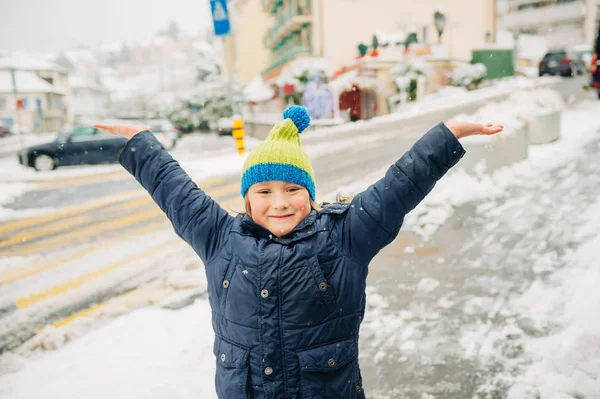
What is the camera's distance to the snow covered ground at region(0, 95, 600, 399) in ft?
9.02

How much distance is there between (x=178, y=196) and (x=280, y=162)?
0.47 m

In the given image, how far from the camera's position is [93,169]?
14.5m

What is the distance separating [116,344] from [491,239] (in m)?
3.80

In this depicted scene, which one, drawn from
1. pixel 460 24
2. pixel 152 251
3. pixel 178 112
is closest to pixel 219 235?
pixel 152 251

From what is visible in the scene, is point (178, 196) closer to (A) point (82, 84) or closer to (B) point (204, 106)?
(B) point (204, 106)

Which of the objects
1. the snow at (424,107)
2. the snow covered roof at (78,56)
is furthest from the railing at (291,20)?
the snow covered roof at (78,56)

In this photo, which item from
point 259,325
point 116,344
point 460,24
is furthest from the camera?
point 460,24

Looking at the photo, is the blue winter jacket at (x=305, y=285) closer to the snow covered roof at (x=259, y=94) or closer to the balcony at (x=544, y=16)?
the snow covered roof at (x=259, y=94)

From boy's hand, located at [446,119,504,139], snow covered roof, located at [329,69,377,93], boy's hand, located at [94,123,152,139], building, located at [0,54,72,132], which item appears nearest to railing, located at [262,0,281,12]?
snow covered roof, located at [329,69,377,93]

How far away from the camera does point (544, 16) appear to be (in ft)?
164

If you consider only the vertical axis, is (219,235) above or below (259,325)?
above

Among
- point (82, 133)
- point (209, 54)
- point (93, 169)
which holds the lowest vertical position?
point (93, 169)

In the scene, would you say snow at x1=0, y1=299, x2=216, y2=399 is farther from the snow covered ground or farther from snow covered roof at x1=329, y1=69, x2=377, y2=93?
snow covered roof at x1=329, y1=69, x2=377, y2=93

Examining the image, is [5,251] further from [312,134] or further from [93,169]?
[312,134]
